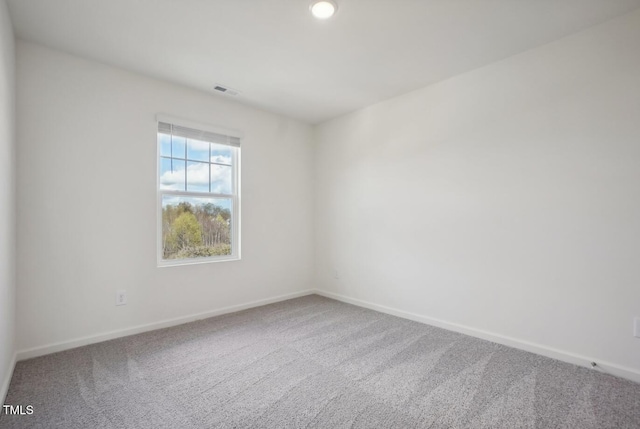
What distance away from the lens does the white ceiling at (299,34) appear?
204 centimetres

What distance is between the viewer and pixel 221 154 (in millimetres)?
3600

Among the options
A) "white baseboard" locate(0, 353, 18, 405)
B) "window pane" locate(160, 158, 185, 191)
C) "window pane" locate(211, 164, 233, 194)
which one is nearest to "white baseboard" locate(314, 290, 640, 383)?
"window pane" locate(211, 164, 233, 194)

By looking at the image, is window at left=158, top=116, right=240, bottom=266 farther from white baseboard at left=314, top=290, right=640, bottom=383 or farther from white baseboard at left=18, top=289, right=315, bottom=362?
white baseboard at left=314, top=290, right=640, bottom=383

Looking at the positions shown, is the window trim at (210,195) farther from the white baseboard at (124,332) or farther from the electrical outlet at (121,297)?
the white baseboard at (124,332)

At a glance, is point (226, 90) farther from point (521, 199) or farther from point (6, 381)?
point (521, 199)

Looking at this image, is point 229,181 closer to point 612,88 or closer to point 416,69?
point 416,69

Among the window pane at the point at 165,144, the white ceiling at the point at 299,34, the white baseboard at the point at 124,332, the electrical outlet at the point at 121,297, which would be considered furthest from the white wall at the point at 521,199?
the electrical outlet at the point at 121,297

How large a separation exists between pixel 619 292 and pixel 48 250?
170 inches

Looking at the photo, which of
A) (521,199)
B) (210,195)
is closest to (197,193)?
(210,195)

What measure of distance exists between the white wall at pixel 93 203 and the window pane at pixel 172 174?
0.13 m

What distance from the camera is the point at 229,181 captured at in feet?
12.0

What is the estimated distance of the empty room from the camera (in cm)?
195

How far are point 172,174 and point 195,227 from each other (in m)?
0.62

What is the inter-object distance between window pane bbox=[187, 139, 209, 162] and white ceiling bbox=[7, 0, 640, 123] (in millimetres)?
614
